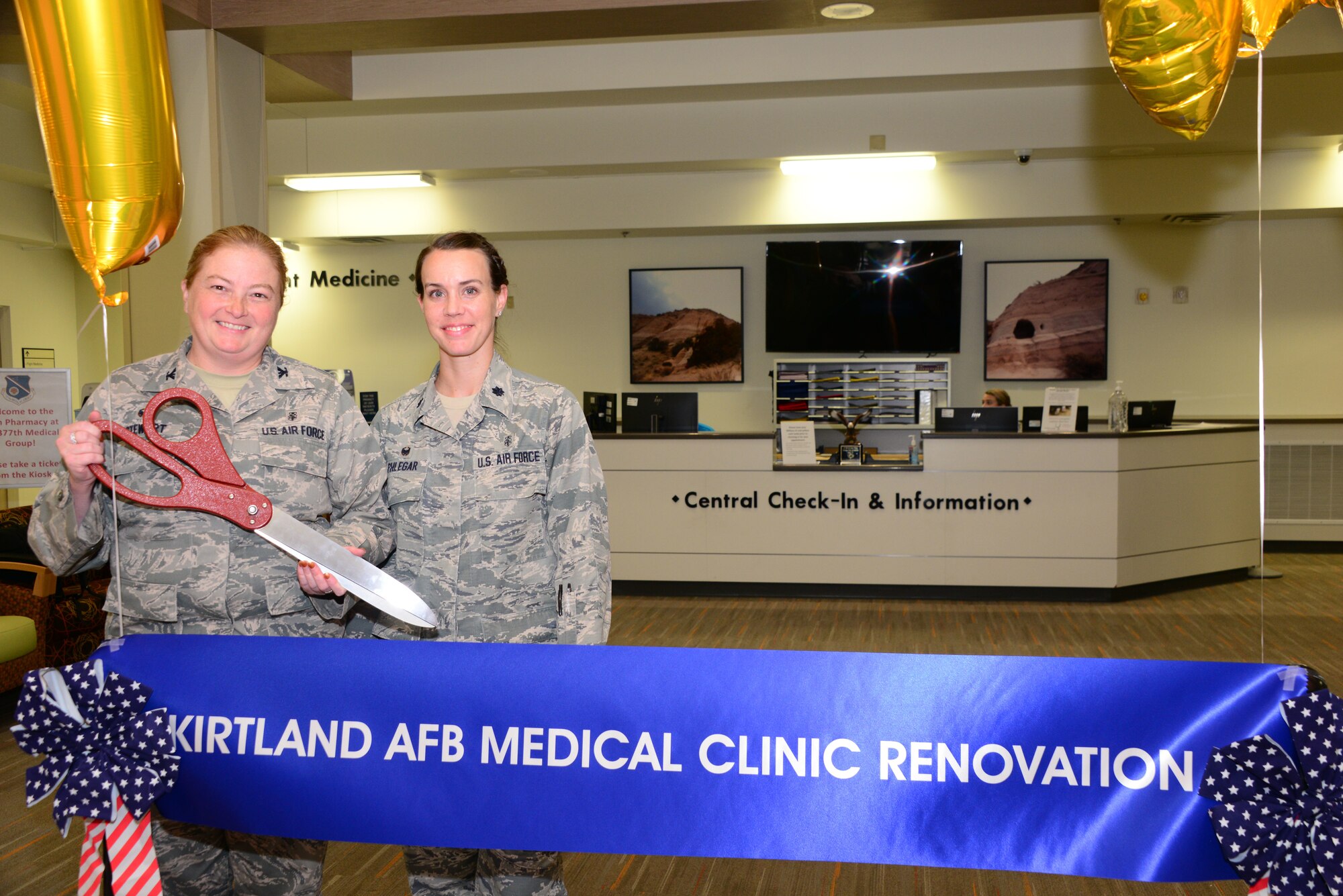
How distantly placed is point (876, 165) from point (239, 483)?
6814 millimetres

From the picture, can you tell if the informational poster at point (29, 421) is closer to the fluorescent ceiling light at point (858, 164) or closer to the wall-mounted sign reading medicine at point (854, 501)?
the wall-mounted sign reading medicine at point (854, 501)

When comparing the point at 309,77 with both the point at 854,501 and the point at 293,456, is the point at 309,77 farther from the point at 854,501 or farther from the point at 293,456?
the point at 293,456

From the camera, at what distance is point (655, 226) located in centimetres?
Result: 873

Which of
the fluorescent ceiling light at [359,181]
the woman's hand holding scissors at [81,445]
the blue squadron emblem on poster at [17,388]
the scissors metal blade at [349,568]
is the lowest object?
the scissors metal blade at [349,568]

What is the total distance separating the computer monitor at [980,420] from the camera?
22.1 feet

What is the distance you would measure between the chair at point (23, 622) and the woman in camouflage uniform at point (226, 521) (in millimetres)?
2847

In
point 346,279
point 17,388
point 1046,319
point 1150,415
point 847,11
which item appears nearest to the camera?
point 17,388

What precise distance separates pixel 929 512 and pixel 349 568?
221 inches

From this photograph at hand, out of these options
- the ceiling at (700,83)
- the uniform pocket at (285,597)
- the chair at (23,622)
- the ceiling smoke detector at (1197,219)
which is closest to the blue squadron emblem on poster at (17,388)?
the chair at (23,622)

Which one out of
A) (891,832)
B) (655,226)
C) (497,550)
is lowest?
(891,832)

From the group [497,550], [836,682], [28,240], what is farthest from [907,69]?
[28,240]

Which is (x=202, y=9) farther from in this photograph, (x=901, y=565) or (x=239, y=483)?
(x=901, y=565)

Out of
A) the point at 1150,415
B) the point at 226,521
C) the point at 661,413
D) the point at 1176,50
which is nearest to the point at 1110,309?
the point at 1150,415

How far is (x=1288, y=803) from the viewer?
45.9 inches
